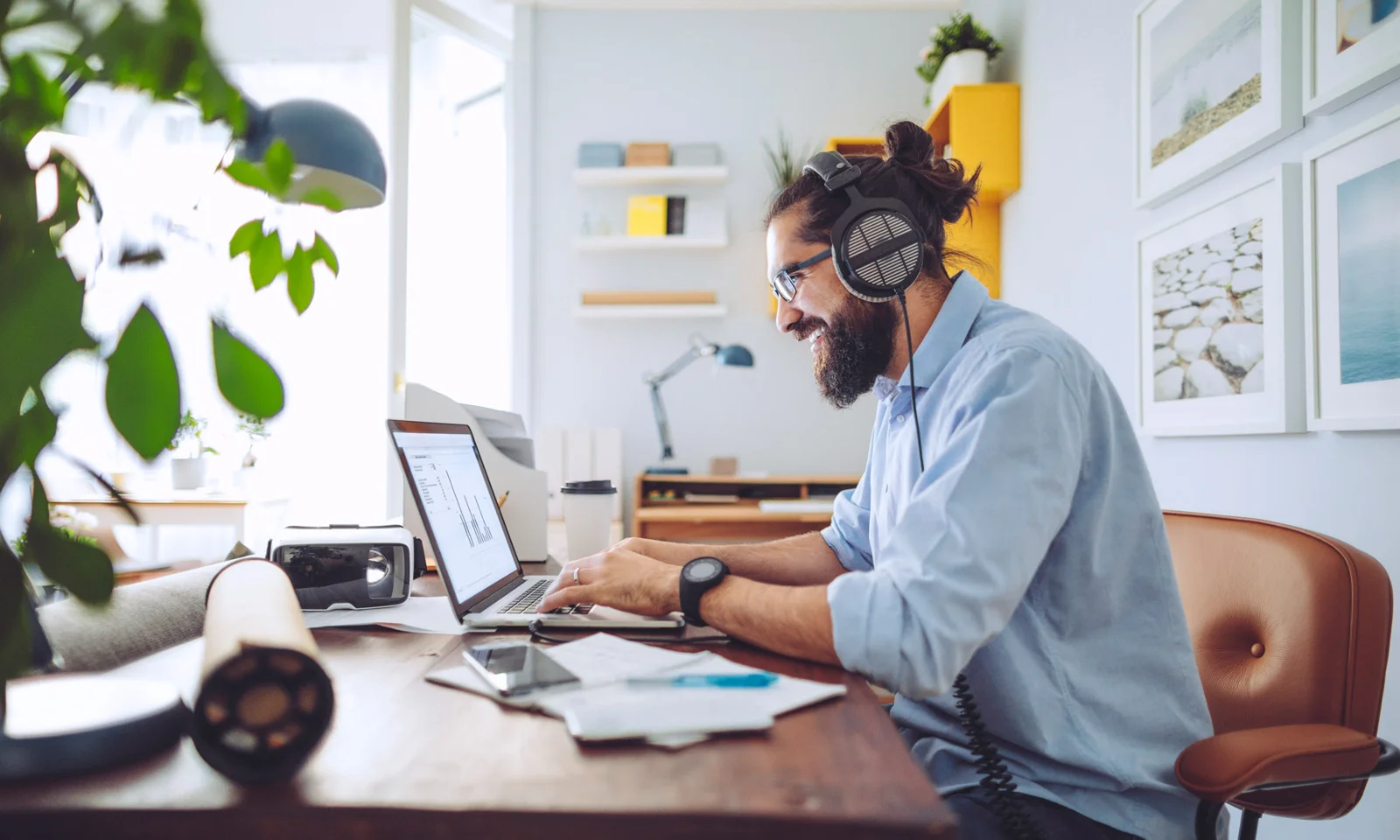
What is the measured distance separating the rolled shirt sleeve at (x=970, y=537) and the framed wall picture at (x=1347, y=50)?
2.90 ft

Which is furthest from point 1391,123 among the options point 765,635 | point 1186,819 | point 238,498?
point 238,498

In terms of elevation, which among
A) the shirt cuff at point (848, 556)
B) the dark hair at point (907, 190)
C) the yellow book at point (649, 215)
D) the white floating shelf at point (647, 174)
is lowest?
the shirt cuff at point (848, 556)

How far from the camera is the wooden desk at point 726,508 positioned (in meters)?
3.15

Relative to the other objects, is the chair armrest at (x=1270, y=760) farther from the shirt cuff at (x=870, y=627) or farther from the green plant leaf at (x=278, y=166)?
the green plant leaf at (x=278, y=166)

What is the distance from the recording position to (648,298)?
378 cm

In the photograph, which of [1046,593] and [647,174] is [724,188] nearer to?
[647,174]

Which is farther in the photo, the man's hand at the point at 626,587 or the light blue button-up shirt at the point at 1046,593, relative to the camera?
the man's hand at the point at 626,587

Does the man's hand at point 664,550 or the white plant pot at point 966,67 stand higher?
the white plant pot at point 966,67

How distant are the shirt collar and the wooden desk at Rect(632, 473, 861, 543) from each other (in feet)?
6.21

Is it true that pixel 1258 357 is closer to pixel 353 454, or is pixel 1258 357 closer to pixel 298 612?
pixel 298 612

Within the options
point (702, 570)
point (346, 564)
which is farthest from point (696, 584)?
point (346, 564)

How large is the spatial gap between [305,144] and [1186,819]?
1.46 m

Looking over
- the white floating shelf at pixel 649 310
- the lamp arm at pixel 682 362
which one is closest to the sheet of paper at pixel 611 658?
the lamp arm at pixel 682 362

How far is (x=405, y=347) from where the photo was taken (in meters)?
3.03
